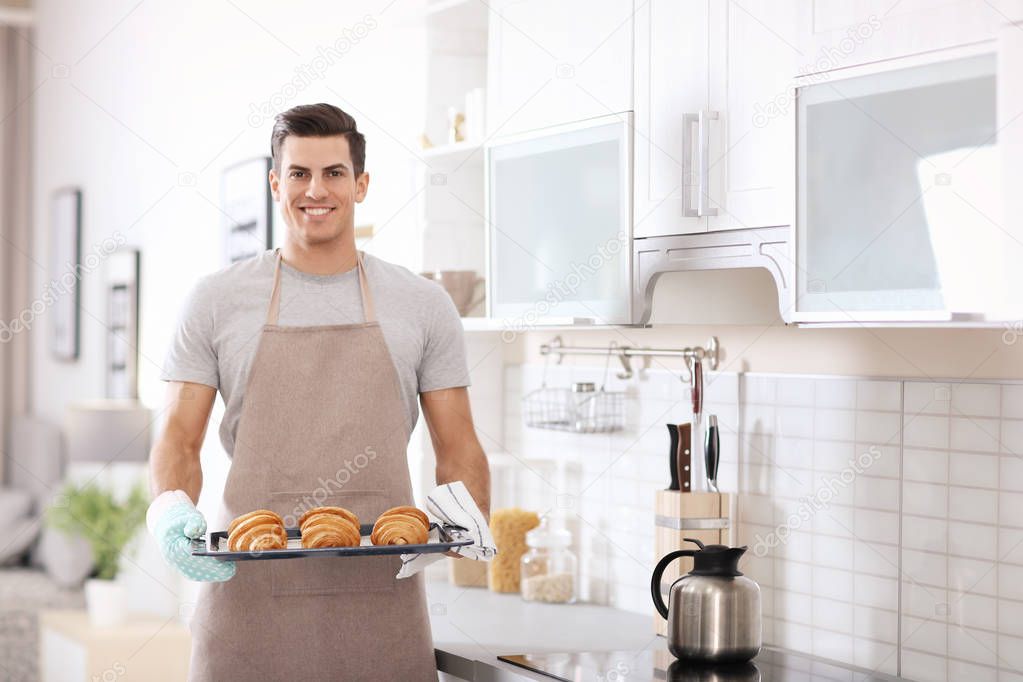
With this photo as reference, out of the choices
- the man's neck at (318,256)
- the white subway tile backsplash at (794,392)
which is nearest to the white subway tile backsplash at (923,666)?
the white subway tile backsplash at (794,392)

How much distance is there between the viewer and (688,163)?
1765mm

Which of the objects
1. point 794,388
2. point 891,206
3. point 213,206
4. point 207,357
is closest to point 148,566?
point 213,206

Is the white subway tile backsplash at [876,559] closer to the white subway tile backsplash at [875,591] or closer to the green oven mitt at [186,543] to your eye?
the white subway tile backsplash at [875,591]

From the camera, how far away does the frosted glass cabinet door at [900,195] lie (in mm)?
1391

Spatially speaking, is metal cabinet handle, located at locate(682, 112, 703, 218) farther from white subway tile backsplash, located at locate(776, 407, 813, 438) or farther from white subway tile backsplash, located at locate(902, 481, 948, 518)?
white subway tile backsplash, located at locate(902, 481, 948, 518)

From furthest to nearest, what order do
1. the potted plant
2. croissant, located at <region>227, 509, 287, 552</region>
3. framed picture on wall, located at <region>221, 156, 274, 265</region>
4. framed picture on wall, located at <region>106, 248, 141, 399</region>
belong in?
framed picture on wall, located at <region>106, 248, 141, 399</region>, the potted plant, framed picture on wall, located at <region>221, 156, 274, 265</region>, croissant, located at <region>227, 509, 287, 552</region>

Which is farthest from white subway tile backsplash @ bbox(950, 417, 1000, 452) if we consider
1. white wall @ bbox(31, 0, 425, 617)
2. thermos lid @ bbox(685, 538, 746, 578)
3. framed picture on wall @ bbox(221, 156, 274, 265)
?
framed picture on wall @ bbox(221, 156, 274, 265)

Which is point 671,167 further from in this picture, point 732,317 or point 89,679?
point 89,679

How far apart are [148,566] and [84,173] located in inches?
66.3

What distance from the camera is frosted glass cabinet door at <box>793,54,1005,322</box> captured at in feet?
4.56

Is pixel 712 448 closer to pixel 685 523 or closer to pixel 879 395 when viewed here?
pixel 685 523

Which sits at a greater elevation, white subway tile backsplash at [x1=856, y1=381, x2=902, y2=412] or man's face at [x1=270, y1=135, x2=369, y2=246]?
man's face at [x1=270, y1=135, x2=369, y2=246]

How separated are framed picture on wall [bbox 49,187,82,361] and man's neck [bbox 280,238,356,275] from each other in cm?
332

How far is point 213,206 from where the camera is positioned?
3.65 meters
